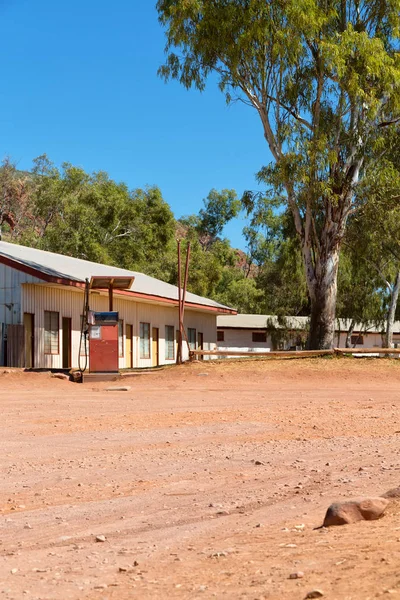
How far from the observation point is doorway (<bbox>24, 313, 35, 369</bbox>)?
102 feet

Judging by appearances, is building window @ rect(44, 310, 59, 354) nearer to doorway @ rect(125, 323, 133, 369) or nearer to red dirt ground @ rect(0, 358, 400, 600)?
doorway @ rect(125, 323, 133, 369)

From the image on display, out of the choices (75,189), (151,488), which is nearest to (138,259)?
(75,189)

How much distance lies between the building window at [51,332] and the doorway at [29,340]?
0.71 m

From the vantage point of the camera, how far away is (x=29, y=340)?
31.1 m

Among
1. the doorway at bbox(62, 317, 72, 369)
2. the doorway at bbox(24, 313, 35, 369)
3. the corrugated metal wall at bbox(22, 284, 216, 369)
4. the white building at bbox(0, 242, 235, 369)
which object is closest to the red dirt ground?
the white building at bbox(0, 242, 235, 369)

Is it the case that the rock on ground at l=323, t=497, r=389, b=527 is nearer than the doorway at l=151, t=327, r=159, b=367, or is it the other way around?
the rock on ground at l=323, t=497, r=389, b=527

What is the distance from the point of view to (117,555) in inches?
252

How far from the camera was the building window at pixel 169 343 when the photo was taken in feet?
141

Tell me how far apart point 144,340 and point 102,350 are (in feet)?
40.5

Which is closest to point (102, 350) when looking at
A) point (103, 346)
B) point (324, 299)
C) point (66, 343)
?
point (103, 346)

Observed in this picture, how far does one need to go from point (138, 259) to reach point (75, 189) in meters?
7.96

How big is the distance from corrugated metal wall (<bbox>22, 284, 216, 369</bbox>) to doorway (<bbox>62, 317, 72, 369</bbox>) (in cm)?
22

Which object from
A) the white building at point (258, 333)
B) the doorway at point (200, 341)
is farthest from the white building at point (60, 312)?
the white building at point (258, 333)

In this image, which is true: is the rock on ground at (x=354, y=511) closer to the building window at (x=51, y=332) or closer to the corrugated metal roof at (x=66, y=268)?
the corrugated metal roof at (x=66, y=268)
